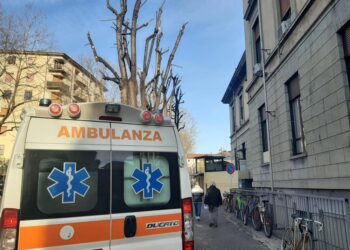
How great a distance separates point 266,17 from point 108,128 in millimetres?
11943

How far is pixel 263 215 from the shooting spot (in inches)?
413

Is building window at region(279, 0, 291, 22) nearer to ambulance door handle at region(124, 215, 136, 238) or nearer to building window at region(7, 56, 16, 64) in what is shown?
ambulance door handle at region(124, 215, 136, 238)

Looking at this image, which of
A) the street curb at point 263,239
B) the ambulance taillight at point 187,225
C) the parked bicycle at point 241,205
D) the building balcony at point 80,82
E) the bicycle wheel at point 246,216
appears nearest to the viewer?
the ambulance taillight at point 187,225

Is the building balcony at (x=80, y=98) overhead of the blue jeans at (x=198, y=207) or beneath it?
overhead

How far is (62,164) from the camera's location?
368 cm

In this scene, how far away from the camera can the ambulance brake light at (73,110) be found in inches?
154

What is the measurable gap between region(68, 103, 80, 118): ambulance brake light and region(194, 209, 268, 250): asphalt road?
603 centimetres

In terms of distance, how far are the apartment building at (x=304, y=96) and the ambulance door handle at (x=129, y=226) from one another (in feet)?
18.0

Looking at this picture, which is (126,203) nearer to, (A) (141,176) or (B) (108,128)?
(A) (141,176)

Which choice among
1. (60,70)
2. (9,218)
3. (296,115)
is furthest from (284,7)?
(60,70)

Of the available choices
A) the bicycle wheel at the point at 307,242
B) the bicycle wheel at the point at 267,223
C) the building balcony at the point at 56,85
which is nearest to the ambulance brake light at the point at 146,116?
the bicycle wheel at the point at 307,242

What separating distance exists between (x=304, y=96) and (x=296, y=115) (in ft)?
5.01

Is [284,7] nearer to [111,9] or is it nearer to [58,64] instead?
[111,9]

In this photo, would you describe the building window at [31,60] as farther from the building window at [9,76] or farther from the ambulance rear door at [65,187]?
the ambulance rear door at [65,187]
